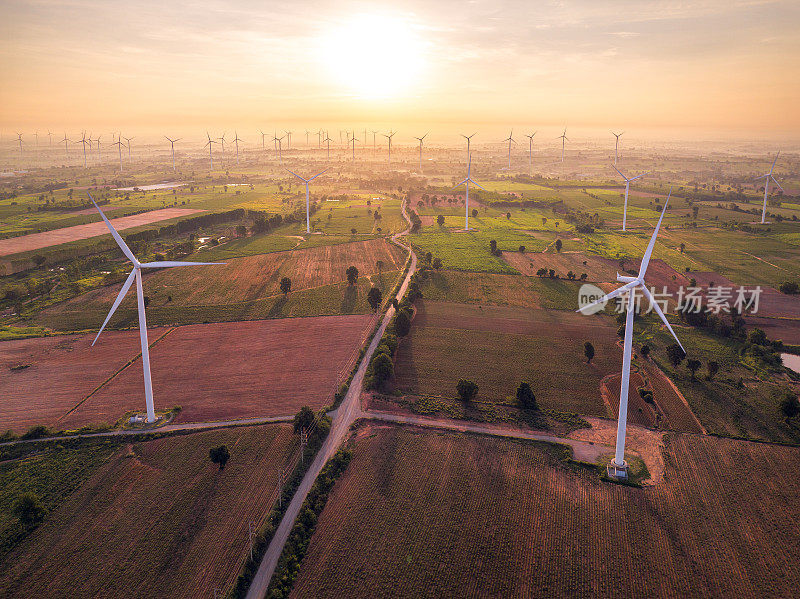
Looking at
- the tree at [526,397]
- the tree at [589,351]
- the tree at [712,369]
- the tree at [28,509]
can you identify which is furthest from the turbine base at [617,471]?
the tree at [28,509]

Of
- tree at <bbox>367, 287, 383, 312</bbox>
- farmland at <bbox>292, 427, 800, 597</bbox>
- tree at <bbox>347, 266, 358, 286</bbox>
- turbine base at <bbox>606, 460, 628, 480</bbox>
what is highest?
tree at <bbox>347, 266, 358, 286</bbox>

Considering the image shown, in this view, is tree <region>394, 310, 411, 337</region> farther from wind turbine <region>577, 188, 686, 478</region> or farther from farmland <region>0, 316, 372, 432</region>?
wind turbine <region>577, 188, 686, 478</region>

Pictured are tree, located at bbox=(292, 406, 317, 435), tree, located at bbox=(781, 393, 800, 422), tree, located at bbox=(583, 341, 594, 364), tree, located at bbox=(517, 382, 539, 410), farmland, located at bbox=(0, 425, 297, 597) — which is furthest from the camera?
tree, located at bbox=(583, 341, 594, 364)

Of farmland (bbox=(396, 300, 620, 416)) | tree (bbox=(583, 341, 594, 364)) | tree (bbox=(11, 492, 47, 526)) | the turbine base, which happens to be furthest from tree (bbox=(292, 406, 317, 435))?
tree (bbox=(583, 341, 594, 364))

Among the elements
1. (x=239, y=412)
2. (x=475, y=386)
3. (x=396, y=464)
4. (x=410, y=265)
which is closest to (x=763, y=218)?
(x=410, y=265)

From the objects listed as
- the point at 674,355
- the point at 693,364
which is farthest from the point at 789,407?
the point at 674,355

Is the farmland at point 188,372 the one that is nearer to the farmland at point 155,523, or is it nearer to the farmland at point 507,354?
the farmland at point 155,523

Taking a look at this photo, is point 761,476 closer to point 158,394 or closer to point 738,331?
point 738,331

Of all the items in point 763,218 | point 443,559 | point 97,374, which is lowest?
point 443,559
